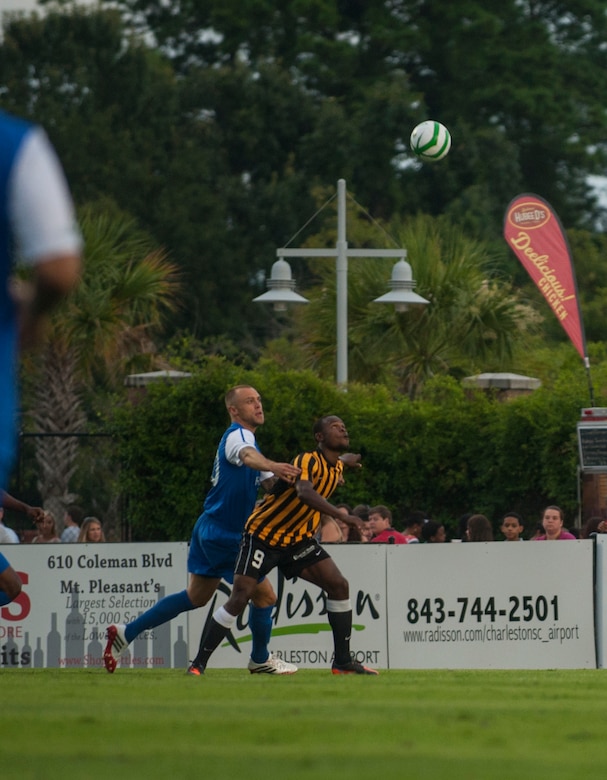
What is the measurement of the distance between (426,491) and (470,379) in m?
2.21

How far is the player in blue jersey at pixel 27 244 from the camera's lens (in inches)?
195

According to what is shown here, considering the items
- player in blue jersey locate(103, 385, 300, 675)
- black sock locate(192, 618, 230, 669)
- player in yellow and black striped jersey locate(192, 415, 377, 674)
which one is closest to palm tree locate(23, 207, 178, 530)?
player in blue jersey locate(103, 385, 300, 675)

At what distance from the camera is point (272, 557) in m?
12.0

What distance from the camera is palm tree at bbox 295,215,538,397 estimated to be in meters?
27.3

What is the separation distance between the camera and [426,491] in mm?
22516

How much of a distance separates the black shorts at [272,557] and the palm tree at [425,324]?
49.4 ft

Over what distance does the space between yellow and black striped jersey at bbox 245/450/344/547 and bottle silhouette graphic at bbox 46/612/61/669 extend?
4513 millimetres

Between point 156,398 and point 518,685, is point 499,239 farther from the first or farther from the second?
point 518,685

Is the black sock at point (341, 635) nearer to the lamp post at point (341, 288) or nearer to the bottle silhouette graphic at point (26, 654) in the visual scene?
the bottle silhouette graphic at point (26, 654)

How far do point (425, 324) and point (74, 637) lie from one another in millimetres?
12362

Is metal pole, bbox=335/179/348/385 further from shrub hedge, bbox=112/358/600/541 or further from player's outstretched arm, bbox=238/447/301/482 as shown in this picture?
player's outstretched arm, bbox=238/447/301/482

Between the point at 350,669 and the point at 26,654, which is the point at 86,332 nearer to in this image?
the point at 26,654

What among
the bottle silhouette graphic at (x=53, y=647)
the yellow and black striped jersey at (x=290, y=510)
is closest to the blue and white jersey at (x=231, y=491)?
the yellow and black striped jersey at (x=290, y=510)

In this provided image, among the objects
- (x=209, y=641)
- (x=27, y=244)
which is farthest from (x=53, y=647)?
(x=27, y=244)
